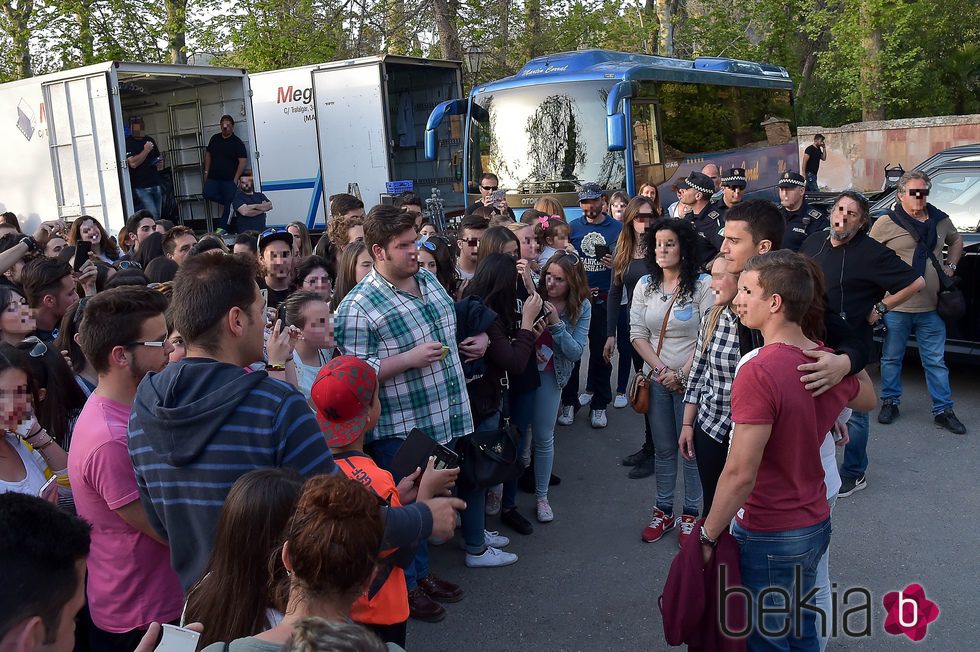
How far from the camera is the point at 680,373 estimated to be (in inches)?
190

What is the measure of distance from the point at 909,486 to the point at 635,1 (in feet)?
87.0

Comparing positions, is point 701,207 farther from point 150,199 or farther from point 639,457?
point 150,199

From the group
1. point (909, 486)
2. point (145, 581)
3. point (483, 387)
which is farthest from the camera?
point (909, 486)

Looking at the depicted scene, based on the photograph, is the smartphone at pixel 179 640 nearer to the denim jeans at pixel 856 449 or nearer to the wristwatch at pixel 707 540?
the wristwatch at pixel 707 540

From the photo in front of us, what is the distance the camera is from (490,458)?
4.16 meters

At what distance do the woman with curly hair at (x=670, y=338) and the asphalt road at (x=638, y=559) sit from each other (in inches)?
10.5

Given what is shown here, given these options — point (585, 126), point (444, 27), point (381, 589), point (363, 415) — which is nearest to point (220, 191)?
point (585, 126)

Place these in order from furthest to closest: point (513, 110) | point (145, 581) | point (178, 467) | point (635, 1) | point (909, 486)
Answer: point (635, 1), point (513, 110), point (909, 486), point (145, 581), point (178, 467)

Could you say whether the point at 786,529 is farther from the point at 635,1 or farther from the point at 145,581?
the point at 635,1

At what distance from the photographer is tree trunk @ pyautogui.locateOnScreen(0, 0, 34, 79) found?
1941 cm

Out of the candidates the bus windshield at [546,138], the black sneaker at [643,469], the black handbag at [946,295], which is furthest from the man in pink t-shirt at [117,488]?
the bus windshield at [546,138]

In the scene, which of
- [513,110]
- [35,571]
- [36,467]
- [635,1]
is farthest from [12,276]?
[635,1]

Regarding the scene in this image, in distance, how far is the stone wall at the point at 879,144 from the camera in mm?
25766

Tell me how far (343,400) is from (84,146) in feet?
35.9
